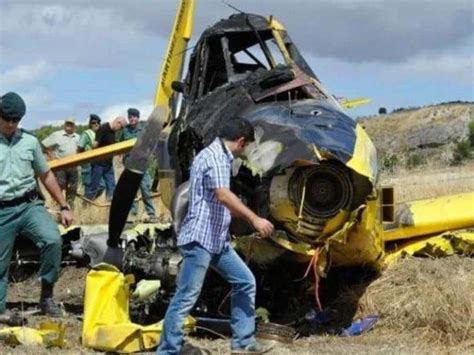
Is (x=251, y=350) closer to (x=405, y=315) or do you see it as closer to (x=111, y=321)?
(x=111, y=321)

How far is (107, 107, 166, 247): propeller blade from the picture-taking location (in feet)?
32.6

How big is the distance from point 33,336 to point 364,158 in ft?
9.36

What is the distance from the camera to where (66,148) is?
16766 millimetres

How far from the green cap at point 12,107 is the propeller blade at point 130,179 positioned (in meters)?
1.52

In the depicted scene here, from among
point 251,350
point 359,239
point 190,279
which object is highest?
point 359,239

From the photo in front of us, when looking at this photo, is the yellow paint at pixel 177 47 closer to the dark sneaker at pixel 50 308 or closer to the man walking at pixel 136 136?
the man walking at pixel 136 136

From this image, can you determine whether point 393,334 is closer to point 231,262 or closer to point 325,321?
point 325,321

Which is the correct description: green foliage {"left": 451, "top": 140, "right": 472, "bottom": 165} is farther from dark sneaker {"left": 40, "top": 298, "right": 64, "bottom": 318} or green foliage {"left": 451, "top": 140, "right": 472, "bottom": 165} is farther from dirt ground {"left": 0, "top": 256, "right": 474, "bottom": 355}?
dark sneaker {"left": 40, "top": 298, "right": 64, "bottom": 318}

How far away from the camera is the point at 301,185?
7.67 m

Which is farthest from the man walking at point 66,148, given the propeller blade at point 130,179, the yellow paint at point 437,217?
the yellow paint at point 437,217

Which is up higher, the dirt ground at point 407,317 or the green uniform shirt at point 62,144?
the green uniform shirt at point 62,144

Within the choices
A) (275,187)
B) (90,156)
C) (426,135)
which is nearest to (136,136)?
(90,156)

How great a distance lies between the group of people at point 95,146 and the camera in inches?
657

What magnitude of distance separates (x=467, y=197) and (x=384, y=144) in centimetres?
5223
